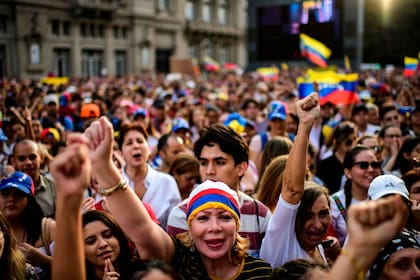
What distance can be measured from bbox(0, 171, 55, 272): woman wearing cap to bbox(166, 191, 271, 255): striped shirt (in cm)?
102

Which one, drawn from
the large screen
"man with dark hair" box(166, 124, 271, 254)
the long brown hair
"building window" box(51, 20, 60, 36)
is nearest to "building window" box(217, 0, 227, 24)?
the large screen

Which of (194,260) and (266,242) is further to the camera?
(266,242)

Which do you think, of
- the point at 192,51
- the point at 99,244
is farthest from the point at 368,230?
the point at 192,51

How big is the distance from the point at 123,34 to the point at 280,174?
38163 millimetres

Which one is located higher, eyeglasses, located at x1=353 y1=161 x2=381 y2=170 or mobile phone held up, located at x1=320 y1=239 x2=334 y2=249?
eyeglasses, located at x1=353 y1=161 x2=381 y2=170

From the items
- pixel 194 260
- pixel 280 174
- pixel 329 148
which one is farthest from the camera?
pixel 329 148

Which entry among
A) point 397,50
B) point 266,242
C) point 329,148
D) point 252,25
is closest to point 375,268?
point 266,242

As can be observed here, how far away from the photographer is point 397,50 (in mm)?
22859

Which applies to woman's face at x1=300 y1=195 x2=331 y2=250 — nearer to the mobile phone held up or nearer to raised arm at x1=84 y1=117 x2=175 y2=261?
the mobile phone held up

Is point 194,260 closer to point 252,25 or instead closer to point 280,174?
point 280,174

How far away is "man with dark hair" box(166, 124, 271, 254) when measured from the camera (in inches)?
126

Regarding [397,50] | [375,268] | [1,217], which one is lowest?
[375,268]

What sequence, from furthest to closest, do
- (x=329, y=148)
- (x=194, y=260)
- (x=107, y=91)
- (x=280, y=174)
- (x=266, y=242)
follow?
(x=107, y=91), (x=329, y=148), (x=280, y=174), (x=266, y=242), (x=194, y=260)

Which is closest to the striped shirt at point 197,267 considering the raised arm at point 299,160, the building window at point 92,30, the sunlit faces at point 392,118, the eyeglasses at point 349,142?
the raised arm at point 299,160
